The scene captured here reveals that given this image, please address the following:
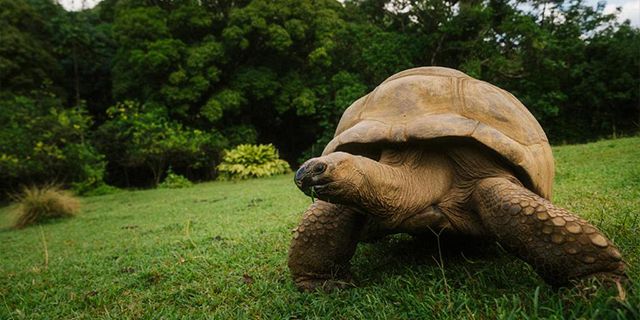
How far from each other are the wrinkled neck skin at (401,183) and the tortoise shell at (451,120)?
12 centimetres

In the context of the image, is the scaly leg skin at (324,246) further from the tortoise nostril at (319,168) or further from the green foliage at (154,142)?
the green foliage at (154,142)

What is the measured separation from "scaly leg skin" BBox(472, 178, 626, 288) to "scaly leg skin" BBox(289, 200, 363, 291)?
62cm

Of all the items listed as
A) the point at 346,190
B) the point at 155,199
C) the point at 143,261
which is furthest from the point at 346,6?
the point at 346,190

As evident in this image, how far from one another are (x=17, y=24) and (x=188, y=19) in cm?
810

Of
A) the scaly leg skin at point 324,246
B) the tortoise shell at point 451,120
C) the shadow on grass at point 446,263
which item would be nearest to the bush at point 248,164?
the shadow on grass at point 446,263

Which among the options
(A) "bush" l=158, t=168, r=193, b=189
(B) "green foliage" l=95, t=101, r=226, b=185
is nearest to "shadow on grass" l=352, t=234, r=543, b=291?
(A) "bush" l=158, t=168, r=193, b=189

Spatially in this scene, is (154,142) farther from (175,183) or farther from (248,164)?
(248,164)

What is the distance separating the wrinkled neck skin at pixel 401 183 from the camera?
1612 millimetres

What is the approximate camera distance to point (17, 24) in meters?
18.1

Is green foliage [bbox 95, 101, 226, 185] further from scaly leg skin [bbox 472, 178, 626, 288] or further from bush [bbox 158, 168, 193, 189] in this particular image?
scaly leg skin [bbox 472, 178, 626, 288]

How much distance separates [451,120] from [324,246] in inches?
33.0

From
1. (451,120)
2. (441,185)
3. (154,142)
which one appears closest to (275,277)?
(441,185)

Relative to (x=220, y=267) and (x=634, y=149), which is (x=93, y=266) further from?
(x=634, y=149)

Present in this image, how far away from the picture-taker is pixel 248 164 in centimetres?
1392
